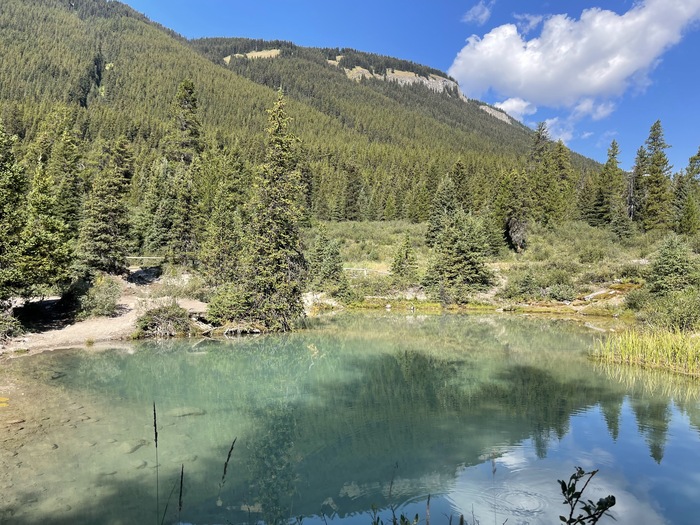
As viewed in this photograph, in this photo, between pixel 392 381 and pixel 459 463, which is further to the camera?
pixel 392 381

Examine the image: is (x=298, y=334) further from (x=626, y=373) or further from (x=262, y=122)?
(x=262, y=122)

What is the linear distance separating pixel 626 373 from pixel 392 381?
9271 millimetres

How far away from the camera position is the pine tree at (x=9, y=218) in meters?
18.9

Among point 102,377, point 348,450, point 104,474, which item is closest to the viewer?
point 104,474

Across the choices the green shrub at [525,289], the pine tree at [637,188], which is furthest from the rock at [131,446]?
the pine tree at [637,188]

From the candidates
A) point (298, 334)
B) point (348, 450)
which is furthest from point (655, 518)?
point (298, 334)

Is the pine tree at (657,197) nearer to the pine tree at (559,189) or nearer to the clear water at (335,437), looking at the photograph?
the pine tree at (559,189)

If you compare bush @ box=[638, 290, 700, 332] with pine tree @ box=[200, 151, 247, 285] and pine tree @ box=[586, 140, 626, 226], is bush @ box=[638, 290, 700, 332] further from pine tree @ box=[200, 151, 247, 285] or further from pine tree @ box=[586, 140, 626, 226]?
pine tree @ box=[586, 140, 626, 226]

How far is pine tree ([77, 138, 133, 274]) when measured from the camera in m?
30.6

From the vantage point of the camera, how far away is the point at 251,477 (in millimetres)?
8500

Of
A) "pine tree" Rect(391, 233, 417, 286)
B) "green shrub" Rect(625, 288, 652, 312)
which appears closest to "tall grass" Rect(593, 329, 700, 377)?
"green shrub" Rect(625, 288, 652, 312)

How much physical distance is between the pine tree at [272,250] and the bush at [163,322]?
183 cm

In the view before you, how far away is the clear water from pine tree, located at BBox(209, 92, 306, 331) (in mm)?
5350

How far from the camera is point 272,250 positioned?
2500 centimetres
